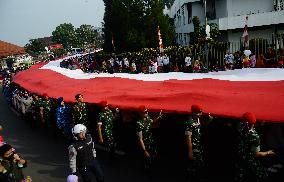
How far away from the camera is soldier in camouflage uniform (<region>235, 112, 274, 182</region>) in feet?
19.7

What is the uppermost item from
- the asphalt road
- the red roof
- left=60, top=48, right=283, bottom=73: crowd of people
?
the red roof

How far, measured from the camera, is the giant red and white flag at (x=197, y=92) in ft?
23.7

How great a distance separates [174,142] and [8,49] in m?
47.4

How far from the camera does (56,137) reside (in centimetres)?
1272

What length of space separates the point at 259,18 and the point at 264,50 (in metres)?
14.6

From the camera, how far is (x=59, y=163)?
32.4ft

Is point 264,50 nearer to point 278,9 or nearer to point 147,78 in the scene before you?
point 147,78

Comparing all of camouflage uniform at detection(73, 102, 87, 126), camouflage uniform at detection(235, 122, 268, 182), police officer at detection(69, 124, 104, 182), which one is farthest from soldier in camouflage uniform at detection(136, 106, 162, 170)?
camouflage uniform at detection(73, 102, 87, 126)

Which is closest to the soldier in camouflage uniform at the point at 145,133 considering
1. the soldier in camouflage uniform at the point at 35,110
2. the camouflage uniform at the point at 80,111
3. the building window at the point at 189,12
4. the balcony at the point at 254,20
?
the camouflage uniform at the point at 80,111

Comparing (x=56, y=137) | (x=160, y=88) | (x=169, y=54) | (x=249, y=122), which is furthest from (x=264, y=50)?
(x=249, y=122)

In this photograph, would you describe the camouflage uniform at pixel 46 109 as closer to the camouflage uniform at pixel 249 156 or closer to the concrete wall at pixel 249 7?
the camouflage uniform at pixel 249 156

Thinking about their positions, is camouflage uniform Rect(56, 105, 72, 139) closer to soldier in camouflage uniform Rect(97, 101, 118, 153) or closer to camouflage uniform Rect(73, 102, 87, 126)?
camouflage uniform Rect(73, 102, 87, 126)

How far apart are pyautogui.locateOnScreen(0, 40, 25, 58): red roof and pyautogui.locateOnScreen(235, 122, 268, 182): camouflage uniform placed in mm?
48600

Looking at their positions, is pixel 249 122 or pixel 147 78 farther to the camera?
pixel 147 78
